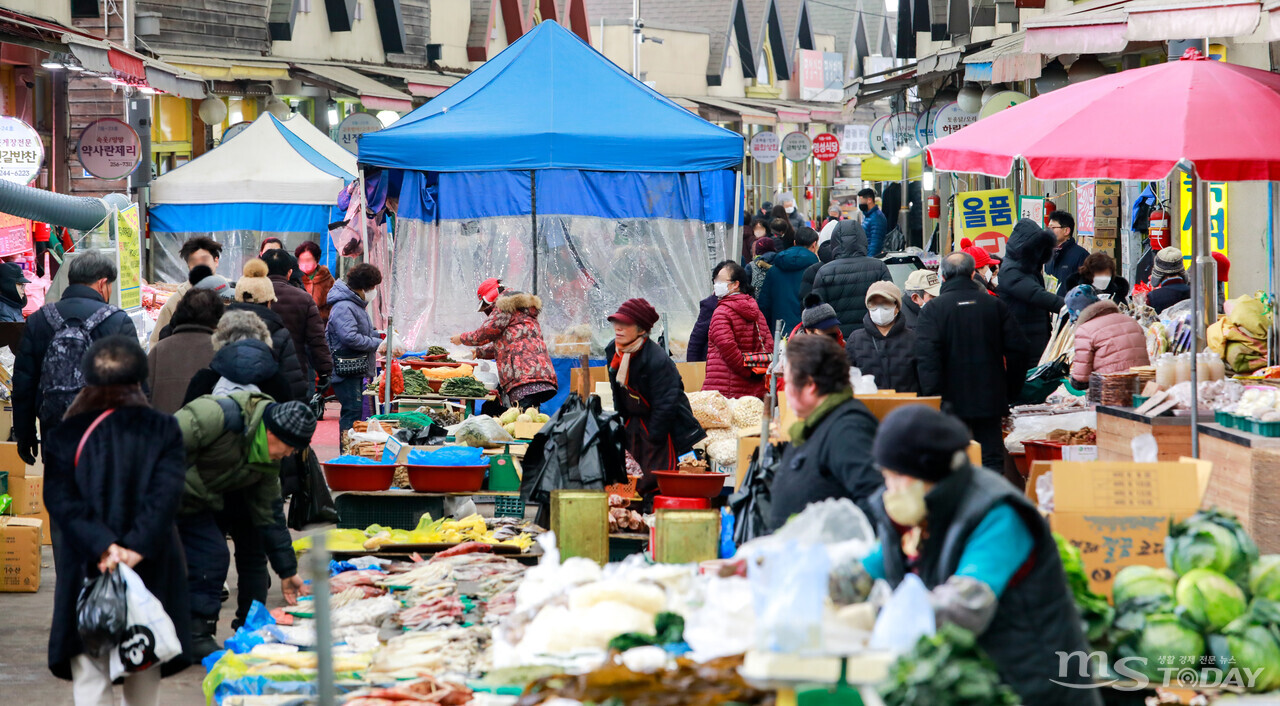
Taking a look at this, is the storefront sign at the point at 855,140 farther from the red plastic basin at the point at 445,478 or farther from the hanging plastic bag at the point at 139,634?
the hanging plastic bag at the point at 139,634

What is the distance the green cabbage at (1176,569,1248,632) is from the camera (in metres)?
4.37

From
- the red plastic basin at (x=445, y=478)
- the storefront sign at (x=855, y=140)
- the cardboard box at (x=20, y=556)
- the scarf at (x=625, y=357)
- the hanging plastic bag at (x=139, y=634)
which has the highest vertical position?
the storefront sign at (x=855, y=140)

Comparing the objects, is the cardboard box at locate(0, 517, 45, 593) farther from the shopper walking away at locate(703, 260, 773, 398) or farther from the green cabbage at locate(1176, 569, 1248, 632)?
the green cabbage at locate(1176, 569, 1248, 632)

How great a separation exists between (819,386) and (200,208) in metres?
17.3

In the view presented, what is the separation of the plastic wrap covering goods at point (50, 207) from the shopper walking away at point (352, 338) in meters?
2.05

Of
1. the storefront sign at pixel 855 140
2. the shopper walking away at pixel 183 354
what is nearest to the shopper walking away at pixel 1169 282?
the shopper walking away at pixel 183 354

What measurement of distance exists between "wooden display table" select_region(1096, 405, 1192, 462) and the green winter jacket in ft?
14.2

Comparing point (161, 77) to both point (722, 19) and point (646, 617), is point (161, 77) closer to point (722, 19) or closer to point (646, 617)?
point (646, 617)

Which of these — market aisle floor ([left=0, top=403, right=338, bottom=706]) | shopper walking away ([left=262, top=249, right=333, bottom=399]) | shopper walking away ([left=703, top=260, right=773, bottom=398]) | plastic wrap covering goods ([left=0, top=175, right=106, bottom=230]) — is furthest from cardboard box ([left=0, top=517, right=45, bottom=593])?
shopper walking away ([left=703, top=260, right=773, bottom=398])

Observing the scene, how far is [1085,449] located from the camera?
8.42 meters

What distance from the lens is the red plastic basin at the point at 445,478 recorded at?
920 centimetres

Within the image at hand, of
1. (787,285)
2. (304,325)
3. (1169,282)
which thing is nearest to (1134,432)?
(1169,282)

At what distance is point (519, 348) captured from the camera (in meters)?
11.4

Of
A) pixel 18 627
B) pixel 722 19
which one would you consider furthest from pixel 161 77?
pixel 722 19
